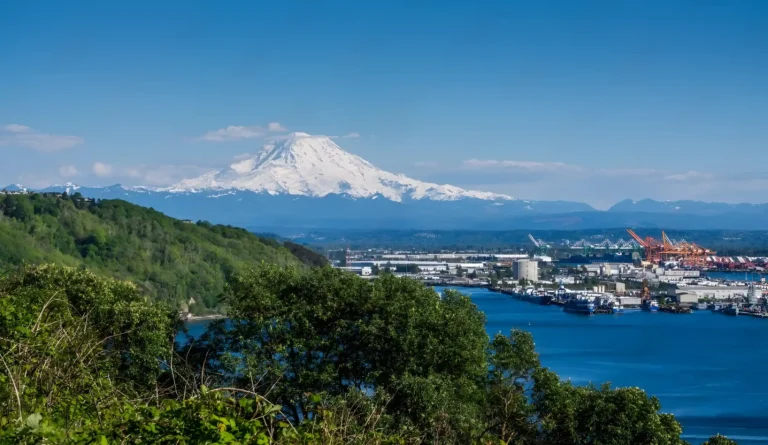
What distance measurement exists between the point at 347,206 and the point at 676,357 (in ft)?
513

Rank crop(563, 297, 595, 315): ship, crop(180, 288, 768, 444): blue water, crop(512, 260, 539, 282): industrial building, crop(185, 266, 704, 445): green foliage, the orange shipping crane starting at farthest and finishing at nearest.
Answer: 1. the orange shipping crane
2. crop(512, 260, 539, 282): industrial building
3. crop(563, 297, 595, 315): ship
4. crop(180, 288, 768, 444): blue water
5. crop(185, 266, 704, 445): green foliage

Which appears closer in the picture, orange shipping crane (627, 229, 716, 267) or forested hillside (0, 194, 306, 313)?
forested hillside (0, 194, 306, 313)

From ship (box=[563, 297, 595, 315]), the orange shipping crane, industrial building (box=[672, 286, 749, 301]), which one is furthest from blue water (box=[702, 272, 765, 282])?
ship (box=[563, 297, 595, 315])

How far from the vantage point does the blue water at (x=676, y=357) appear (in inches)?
509

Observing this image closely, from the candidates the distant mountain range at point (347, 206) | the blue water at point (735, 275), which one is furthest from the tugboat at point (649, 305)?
the distant mountain range at point (347, 206)

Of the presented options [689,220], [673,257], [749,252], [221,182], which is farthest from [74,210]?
[221,182]

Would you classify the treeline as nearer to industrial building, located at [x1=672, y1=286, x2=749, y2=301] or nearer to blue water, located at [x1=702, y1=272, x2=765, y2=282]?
industrial building, located at [x1=672, y1=286, x2=749, y2=301]

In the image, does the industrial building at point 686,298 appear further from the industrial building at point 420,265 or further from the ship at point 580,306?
the industrial building at point 420,265

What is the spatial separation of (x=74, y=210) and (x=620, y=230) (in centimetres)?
8307

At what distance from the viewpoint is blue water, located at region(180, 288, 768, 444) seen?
12.9 m

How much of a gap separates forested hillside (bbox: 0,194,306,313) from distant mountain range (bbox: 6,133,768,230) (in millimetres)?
111859

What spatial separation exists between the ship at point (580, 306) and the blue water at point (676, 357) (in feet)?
1.88

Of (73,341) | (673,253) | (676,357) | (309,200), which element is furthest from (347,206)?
(73,341)

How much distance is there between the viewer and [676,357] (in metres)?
18.7
